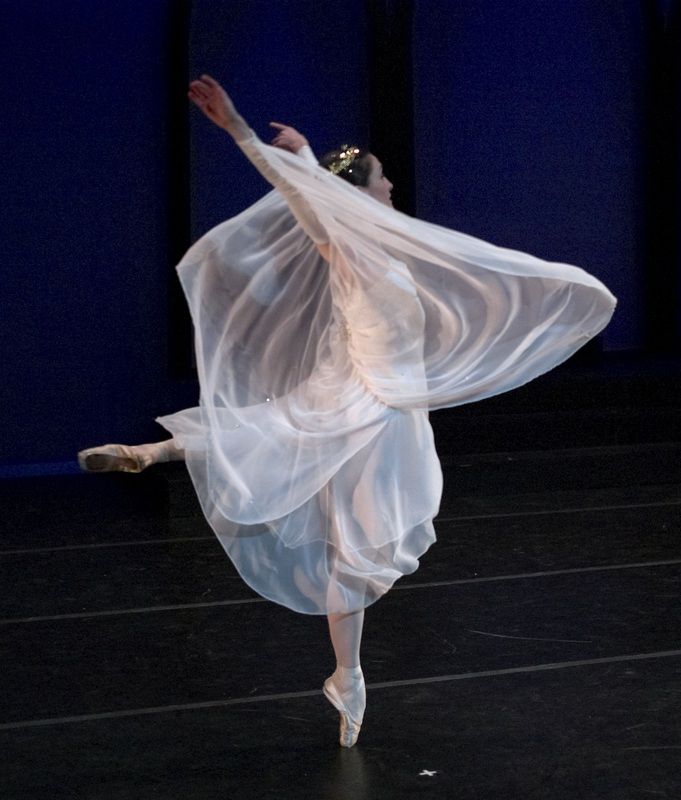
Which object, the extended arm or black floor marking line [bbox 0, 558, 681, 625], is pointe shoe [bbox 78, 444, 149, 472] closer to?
the extended arm

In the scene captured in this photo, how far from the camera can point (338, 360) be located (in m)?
3.09

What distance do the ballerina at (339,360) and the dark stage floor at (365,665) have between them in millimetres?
300

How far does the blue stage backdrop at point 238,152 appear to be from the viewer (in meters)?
6.75

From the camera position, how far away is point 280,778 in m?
2.83

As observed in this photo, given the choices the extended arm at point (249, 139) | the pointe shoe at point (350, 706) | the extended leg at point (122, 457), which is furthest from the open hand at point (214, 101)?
the pointe shoe at point (350, 706)

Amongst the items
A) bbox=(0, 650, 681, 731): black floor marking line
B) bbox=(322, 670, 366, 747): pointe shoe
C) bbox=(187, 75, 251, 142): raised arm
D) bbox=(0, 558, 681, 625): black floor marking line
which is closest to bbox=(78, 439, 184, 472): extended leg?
bbox=(0, 650, 681, 731): black floor marking line

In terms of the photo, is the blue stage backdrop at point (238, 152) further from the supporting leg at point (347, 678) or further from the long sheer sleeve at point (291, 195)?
the supporting leg at point (347, 678)

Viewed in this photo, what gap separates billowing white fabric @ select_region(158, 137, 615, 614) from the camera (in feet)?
9.62

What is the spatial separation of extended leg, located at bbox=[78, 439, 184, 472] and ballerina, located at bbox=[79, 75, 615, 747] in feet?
0.24

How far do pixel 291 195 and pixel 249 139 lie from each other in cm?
16

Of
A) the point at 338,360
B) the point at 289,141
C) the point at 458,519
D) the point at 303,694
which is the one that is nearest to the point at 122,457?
the point at 338,360

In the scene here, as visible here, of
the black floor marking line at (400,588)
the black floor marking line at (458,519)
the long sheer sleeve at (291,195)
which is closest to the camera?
the long sheer sleeve at (291,195)

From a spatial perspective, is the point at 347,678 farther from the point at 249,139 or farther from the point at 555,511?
the point at 555,511

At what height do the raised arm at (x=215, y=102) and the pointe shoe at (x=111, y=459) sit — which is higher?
the raised arm at (x=215, y=102)
